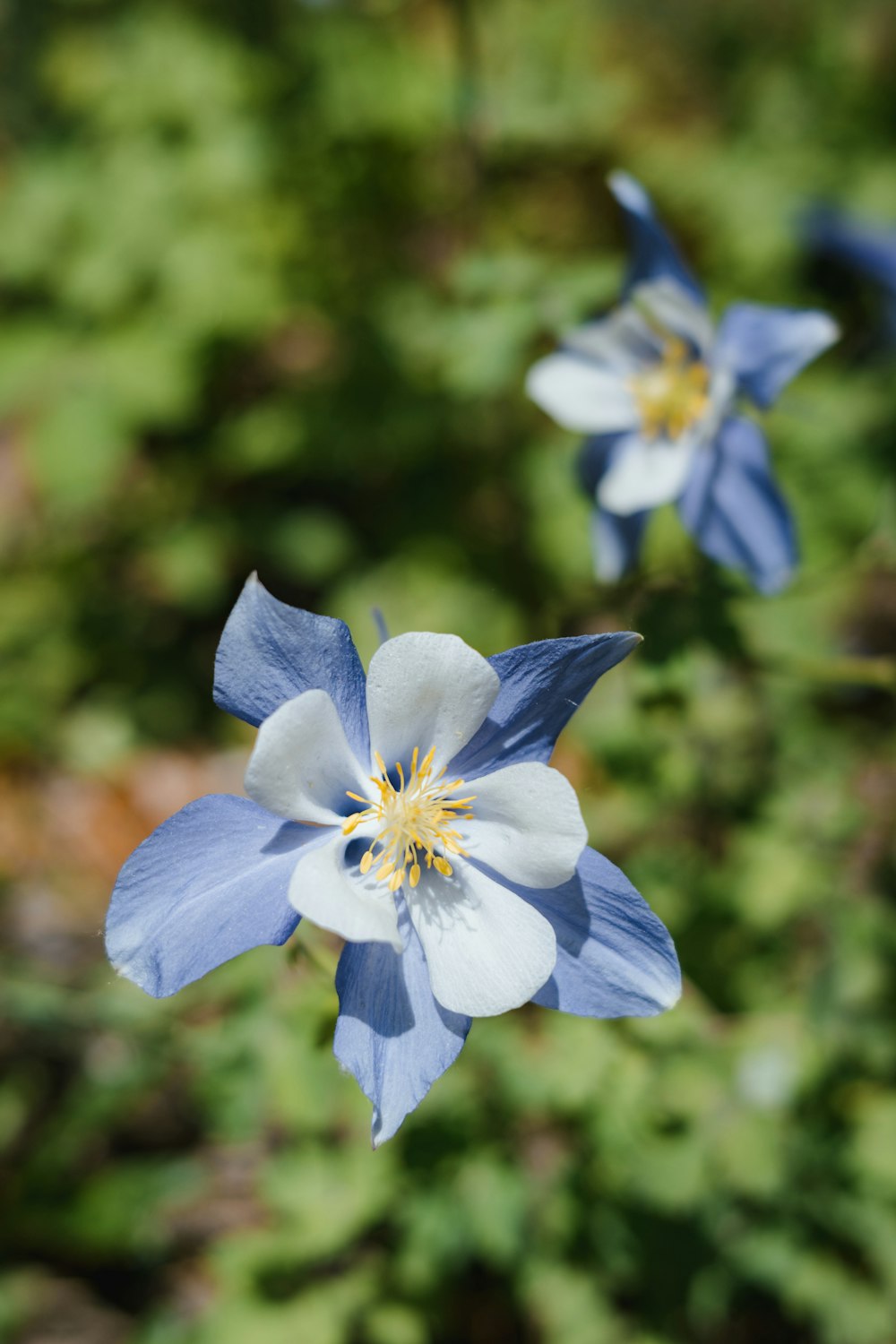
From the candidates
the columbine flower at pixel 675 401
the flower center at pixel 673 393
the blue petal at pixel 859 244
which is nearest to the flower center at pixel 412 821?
the columbine flower at pixel 675 401

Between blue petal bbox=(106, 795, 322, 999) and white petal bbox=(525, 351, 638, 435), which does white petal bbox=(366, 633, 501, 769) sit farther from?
white petal bbox=(525, 351, 638, 435)

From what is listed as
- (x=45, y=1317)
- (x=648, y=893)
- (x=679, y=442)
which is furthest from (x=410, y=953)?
(x=45, y=1317)

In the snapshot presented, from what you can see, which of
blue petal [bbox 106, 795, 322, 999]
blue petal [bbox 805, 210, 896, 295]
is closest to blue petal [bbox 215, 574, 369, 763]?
blue petal [bbox 106, 795, 322, 999]

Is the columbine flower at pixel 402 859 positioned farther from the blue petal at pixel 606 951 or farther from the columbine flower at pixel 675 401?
the columbine flower at pixel 675 401

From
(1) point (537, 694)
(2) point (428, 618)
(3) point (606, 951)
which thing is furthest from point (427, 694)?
(2) point (428, 618)

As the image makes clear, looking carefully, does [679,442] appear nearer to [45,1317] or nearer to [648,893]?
[648,893]

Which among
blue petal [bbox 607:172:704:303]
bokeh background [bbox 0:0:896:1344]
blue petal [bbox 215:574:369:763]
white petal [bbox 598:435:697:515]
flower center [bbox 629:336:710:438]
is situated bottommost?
bokeh background [bbox 0:0:896:1344]

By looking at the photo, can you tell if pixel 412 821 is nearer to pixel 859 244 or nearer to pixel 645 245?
pixel 645 245
